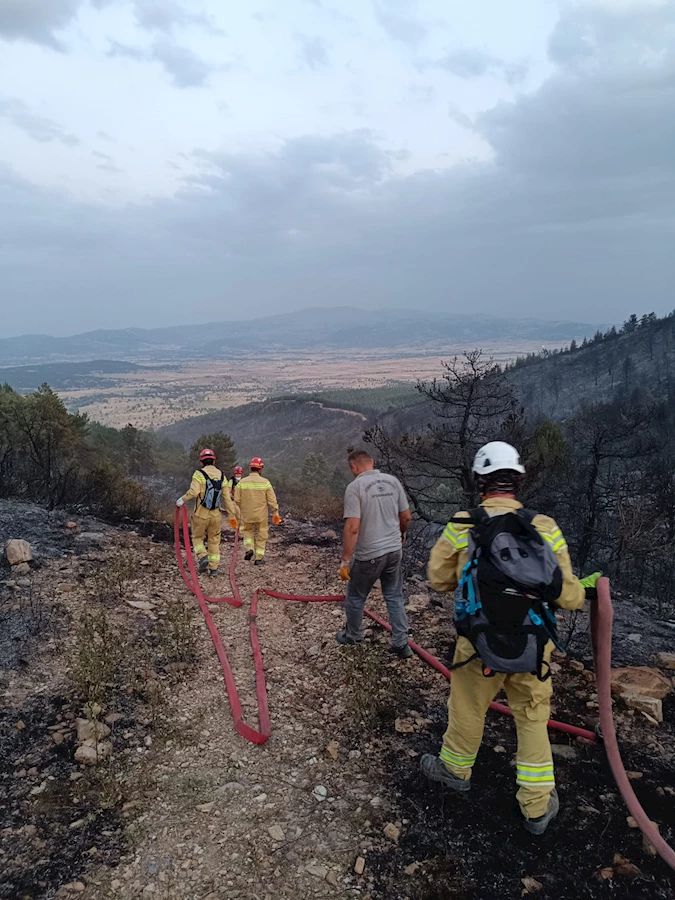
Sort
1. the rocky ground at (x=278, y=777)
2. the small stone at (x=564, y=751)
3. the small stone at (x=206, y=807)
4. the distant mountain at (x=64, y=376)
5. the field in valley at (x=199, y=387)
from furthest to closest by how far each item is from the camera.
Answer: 1. the distant mountain at (x=64, y=376)
2. the field in valley at (x=199, y=387)
3. the small stone at (x=564, y=751)
4. the small stone at (x=206, y=807)
5. the rocky ground at (x=278, y=777)

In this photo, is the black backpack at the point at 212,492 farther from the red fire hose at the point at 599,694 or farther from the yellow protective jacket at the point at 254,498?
the red fire hose at the point at 599,694

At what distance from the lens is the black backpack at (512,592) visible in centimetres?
291

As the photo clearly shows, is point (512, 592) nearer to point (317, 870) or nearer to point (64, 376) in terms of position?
point (317, 870)

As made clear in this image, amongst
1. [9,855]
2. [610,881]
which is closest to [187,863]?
[9,855]

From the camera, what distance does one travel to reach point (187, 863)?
9.78ft

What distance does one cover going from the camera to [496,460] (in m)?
3.24

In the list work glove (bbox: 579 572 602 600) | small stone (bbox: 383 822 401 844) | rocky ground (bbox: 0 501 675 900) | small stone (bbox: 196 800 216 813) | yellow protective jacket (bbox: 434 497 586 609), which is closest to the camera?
rocky ground (bbox: 0 501 675 900)

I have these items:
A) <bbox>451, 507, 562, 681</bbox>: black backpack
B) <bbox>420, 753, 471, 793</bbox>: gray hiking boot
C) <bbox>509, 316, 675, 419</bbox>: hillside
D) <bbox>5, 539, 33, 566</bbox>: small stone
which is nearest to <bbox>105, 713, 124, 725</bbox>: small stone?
<bbox>420, 753, 471, 793</bbox>: gray hiking boot

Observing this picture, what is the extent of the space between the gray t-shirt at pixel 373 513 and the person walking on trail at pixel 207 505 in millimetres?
3477

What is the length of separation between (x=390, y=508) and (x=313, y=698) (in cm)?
192

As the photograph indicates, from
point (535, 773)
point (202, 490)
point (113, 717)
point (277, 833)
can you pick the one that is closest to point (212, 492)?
point (202, 490)

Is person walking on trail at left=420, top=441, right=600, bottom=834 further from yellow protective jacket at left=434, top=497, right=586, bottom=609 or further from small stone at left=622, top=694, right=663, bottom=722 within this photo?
small stone at left=622, top=694, right=663, bottom=722

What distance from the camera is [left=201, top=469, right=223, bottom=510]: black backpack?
7.87 meters

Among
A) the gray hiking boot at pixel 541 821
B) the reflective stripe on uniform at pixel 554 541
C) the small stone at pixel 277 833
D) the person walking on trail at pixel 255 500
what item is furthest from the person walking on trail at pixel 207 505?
the gray hiking boot at pixel 541 821
